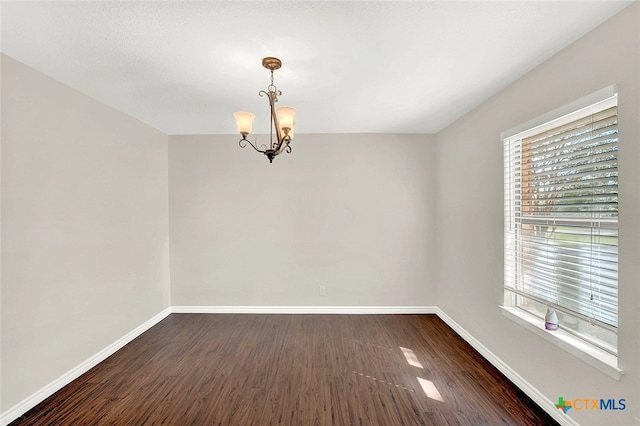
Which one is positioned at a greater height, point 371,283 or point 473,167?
point 473,167

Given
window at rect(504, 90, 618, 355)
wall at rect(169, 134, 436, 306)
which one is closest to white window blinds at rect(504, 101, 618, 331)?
window at rect(504, 90, 618, 355)

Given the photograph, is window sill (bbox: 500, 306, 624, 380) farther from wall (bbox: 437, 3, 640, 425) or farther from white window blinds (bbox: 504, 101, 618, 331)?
white window blinds (bbox: 504, 101, 618, 331)

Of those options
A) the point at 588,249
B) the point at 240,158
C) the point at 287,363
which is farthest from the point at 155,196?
the point at 588,249

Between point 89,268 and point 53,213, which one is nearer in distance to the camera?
point 53,213

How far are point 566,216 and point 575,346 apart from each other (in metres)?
0.80

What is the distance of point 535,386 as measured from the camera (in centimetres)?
205

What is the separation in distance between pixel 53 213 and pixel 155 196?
4.62 feet

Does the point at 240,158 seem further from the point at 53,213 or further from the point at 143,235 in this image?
the point at 53,213

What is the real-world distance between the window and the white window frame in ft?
0.05

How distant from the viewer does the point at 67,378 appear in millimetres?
2326

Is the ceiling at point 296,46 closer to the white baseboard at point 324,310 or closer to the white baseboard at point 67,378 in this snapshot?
the white baseboard at point 67,378

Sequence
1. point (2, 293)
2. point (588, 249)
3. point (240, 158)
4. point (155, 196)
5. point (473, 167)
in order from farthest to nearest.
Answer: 1. point (240, 158)
2. point (155, 196)
3. point (473, 167)
4. point (2, 293)
5. point (588, 249)

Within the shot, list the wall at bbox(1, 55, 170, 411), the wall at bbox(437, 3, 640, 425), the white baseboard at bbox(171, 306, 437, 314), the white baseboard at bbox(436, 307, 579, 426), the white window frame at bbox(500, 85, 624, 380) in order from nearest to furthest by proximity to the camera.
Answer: the wall at bbox(437, 3, 640, 425)
the white window frame at bbox(500, 85, 624, 380)
the white baseboard at bbox(436, 307, 579, 426)
the wall at bbox(1, 55, 170, 411)
the white baseboard at bbox(171, 306, 437, 314)

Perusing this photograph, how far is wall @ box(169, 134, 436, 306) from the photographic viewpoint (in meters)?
3.91
